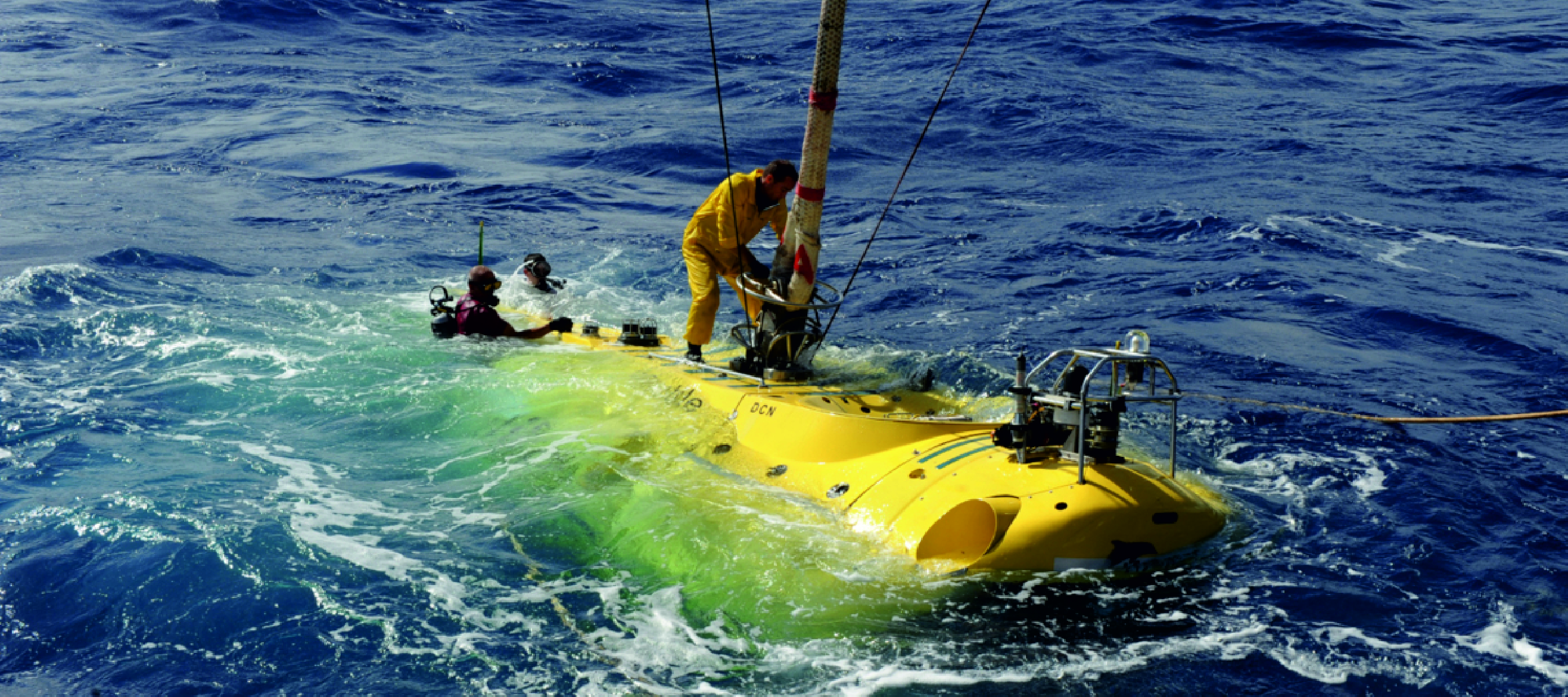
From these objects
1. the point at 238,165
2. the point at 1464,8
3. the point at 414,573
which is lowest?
the point at 414,573

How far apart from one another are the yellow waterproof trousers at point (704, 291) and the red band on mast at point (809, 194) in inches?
44.7

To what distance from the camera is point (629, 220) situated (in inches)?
632

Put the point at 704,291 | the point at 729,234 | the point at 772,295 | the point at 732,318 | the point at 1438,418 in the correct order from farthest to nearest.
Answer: the point at 732,318
the point at 704,291
the point at 729,234
the point at 772,295
the point at 1438,418

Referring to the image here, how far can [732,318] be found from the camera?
488 inches

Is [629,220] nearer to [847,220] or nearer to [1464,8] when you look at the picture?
[847,220]

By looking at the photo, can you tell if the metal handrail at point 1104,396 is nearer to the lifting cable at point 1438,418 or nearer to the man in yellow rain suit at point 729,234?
the lifting cable at point 1438,418

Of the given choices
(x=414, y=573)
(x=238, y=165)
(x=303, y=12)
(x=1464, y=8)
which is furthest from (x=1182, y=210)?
(x=303, y=12)

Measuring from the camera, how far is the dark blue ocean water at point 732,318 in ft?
17.9

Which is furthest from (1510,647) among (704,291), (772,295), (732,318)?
(732,318)

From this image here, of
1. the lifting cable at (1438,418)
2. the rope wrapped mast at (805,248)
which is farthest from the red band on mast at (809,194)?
the lifting cable at (1438,418)

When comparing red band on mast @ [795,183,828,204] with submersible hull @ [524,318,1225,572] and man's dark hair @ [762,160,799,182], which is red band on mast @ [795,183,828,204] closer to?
man's dark hair @ [762,160,799,182]

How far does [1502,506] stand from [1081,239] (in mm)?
7297

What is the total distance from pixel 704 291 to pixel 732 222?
59 centimetres

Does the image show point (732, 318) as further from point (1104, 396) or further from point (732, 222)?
point (1104, 396)
